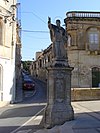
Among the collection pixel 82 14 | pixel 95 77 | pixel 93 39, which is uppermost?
pixel 82 14

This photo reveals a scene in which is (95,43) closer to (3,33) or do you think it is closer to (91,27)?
(91,27)

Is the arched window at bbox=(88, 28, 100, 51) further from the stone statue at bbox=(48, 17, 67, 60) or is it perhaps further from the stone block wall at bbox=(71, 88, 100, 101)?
the stone statue at bbox=(48, 17, 67, 60)

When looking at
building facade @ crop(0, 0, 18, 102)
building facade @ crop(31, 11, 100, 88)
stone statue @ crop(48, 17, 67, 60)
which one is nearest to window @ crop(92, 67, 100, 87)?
building facade @ crop(31, 11, 100, 88)

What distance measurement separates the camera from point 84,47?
45188 mm

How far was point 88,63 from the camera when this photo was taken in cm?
4534

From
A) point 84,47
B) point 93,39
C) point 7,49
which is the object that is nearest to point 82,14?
point 93,39

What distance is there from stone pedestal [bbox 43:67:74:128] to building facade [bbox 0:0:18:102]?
15.1 meters

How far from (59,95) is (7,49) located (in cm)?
1709

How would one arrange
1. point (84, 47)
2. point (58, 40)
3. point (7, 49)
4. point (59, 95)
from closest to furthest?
point (59, 95)
point (58, 40)
point (7, 49)
point (84, 47)

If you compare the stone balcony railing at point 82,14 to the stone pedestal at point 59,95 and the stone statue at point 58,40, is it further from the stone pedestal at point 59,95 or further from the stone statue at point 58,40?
the stone pedestal at point 59,95

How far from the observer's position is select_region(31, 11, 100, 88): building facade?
1756 inches

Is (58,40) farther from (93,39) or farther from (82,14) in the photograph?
(93,39)

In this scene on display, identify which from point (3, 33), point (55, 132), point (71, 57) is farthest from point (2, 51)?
point (55, 132)

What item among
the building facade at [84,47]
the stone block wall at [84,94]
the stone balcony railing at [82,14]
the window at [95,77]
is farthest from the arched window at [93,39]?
the stone block wall at [84,94]
